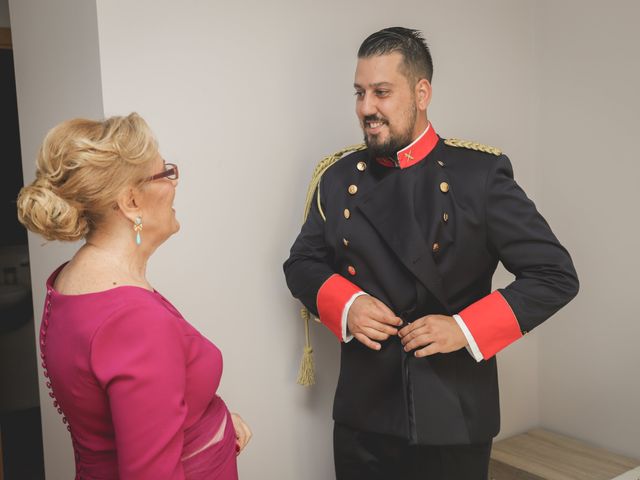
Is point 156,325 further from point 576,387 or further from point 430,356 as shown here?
point 576,387

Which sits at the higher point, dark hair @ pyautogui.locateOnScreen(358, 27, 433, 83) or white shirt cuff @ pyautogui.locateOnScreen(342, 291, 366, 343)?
dark hair @ pyautogui.locateOnScreen(358, 27, 433, 83)

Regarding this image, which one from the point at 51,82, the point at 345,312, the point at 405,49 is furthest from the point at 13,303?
the point at 405,49

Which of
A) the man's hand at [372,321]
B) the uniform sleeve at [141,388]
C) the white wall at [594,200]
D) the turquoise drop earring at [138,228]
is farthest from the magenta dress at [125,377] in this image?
the white wall at [594,200]

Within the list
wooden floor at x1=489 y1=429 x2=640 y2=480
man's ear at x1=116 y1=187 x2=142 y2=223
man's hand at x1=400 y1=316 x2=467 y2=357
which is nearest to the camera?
man's ear at x1=116 y1=187 x2=142 y2=223

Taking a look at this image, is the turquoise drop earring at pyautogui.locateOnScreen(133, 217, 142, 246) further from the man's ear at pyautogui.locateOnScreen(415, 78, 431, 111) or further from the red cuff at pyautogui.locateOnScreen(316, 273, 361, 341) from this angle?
the man's ear at pyautogui.locateOnScreen(415, 78, 431, 111)

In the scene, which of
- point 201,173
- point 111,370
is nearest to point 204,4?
point 201,173

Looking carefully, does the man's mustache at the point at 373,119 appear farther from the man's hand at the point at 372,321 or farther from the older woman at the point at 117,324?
the older woman at the point at 117,324

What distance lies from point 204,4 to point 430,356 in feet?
4.06

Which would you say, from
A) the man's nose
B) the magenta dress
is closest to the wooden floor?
the man's nose

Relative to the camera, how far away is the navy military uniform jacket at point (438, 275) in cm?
169

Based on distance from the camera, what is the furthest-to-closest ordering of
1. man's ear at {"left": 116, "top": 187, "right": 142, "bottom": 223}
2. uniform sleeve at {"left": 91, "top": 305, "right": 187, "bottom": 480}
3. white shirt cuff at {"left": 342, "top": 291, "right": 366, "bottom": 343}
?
white shirt cuff at {"left": 342, "top": 291, "right": 366, "bottom": 343} < man's ear at {"left": 116, "top": 187, "right": 142, "bottom": 223} < uniform sleeve at {"left": 91, "top": 305, "right": 187, "bottom": 480}

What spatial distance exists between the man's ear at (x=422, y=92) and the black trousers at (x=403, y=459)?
0.91m

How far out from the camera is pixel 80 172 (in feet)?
3.80

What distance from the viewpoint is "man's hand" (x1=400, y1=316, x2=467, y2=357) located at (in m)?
1.63
